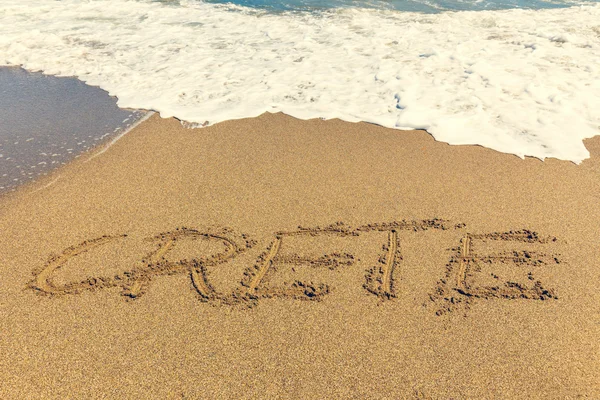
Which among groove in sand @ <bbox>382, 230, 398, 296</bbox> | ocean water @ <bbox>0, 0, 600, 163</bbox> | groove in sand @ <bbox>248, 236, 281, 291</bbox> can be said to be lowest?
groove in sand @ <bbox>248, 236, 281, 291</bbox>

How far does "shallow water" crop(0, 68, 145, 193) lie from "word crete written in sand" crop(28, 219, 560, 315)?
65.8 inches

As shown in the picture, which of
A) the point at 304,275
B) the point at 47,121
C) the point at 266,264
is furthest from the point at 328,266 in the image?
the point at 47,121

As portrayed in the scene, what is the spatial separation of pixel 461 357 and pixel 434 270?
2.49 feet

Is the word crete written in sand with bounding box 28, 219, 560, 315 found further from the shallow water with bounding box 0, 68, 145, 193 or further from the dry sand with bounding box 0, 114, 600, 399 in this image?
the shallow water with bounding box 0, 68, 145, 193

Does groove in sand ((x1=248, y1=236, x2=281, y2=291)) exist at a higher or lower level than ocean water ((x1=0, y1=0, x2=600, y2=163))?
lower

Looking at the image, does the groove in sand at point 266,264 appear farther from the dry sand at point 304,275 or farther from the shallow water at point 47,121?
the shallow water at point 47,121

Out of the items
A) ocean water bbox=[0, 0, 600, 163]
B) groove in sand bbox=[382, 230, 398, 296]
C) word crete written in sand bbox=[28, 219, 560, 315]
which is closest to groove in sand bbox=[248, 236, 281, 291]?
word crete written in sand bbox=[28, 219, 560, 315]

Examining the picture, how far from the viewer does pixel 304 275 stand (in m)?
3.34

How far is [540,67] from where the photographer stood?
281 inches

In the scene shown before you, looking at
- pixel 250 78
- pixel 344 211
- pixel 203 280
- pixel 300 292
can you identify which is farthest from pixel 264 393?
pixel 250 78

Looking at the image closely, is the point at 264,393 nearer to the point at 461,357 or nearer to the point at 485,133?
the point at 461,357

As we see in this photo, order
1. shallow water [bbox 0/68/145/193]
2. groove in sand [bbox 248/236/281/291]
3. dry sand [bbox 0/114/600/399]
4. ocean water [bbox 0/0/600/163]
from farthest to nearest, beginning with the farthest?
ocean water [bbox 0/0/600/163], shallow water [bbox 0/68/145/193], groove in sand [bbox 248/236/281/291], dry sand [bbox 0/114/600/399]

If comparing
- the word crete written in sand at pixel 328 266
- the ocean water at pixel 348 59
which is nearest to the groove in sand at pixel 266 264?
the word crete written in sand at pixel 328 266

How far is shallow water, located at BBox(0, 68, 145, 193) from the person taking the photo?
472 cm
